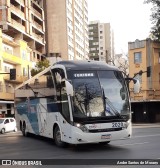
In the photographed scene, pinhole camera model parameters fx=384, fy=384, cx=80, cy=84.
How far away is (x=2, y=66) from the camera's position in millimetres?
54969

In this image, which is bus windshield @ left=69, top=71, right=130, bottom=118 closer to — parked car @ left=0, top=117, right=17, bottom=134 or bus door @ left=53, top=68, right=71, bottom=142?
bus door @ left=53, top=68, right=71, bottom=142

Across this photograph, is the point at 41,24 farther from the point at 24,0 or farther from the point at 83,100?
the point at 83,100

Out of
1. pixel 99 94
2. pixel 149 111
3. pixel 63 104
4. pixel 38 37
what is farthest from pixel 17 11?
pixel 99 94

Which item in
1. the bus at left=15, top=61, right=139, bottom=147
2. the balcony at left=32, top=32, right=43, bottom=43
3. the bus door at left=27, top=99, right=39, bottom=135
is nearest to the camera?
the bus at left=15, top=61, right=139, bottom=147

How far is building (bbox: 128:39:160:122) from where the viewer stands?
51.4 m

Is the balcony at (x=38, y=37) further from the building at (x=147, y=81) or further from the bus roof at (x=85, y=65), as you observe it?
the bus roof at (x=85, y=65)

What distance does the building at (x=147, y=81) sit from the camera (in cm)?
5144

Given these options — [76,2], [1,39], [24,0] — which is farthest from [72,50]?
[1,39]

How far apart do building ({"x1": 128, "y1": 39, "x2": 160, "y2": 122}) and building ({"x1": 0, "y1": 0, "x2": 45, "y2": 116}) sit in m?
18.3

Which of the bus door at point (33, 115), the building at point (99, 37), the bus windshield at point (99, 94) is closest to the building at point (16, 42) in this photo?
the bus door at point (33, 115)

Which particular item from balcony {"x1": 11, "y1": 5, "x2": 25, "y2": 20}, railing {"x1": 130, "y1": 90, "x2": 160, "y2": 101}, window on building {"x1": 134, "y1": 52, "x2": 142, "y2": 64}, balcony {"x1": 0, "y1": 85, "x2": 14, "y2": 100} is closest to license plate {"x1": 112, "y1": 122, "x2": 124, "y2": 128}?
railing {"x1": 130, "y1": 90, "x2": 160, "y2": 101}

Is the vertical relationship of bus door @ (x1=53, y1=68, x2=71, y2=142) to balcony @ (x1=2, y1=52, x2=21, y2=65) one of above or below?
below

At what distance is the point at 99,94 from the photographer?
14586mm

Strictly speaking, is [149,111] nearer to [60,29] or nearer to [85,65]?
[85,65]
